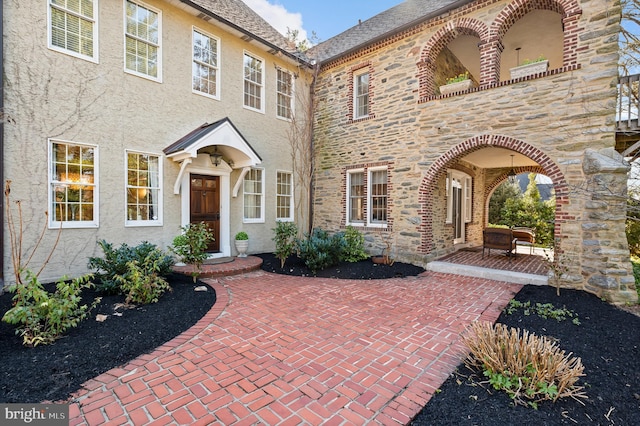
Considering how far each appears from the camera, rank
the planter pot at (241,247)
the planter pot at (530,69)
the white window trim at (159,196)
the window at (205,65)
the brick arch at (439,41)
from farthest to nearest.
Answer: the planter pot at (241,247) < the window at (205,65) < the brick arch at (439,41) < the white window trim at (159,196) < the planter pot at (530,69)

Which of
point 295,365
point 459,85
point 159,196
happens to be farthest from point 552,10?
point 159,196

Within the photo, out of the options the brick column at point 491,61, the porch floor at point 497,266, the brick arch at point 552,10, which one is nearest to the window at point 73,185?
the porch floor at point 497,266

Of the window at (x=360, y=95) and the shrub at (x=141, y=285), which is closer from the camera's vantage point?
the shrub at (x=141, y=285)

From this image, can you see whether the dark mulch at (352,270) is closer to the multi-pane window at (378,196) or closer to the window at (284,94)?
the multi-pane window at (378,196)

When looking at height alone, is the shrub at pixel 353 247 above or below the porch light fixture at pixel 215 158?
below

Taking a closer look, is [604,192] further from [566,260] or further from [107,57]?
[107,57]

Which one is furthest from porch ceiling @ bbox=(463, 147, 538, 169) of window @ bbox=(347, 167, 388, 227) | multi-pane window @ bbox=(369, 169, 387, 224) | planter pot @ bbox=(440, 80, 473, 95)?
window @ bbox=(347, 167, 388, 227)

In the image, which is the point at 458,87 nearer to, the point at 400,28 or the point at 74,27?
the point at 400,28

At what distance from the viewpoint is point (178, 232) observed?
7.58 meters

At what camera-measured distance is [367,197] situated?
9.56m

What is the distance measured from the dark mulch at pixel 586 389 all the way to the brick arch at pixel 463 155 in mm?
2698

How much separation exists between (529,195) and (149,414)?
59.1 ft

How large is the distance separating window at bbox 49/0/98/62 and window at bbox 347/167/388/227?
291 inches

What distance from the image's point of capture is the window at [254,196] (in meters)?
9.21
